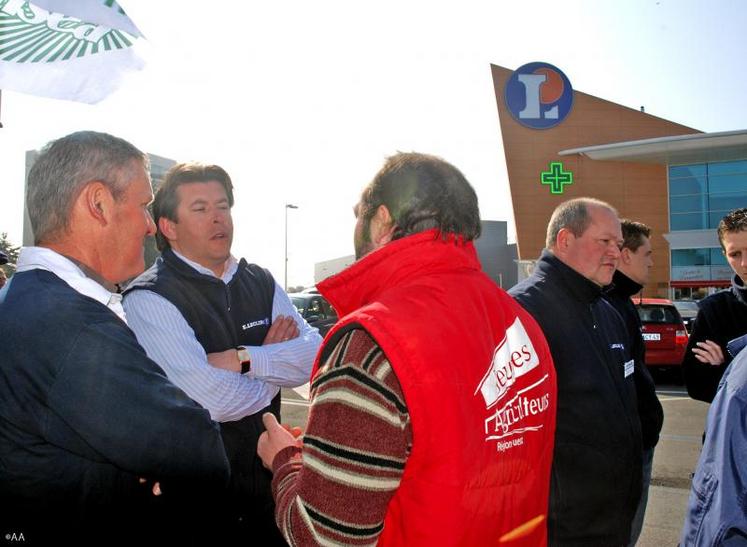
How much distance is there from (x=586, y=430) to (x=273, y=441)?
1.50 meters

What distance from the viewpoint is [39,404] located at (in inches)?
55.6

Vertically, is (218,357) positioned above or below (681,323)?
above

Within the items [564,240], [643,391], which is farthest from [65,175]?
[643,391]

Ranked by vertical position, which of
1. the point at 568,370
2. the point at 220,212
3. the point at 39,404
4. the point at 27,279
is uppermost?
the point at 220,212

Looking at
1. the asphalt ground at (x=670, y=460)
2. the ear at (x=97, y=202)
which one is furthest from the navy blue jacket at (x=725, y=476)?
the asphalt ground at (x=670, y=460)

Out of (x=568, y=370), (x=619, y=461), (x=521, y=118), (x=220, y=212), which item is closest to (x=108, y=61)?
(x=220, y=212)

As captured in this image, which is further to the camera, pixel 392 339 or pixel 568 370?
pixel 568 370

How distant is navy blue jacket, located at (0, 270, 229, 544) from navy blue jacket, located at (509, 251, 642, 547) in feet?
5.43

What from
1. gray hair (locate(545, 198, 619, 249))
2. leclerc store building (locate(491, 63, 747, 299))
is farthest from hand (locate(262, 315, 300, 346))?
leclerc store building (locate(491, 63, 747, 299))

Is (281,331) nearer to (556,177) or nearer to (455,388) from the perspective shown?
(455,388)

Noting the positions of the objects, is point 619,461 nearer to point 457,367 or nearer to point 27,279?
point 457,367

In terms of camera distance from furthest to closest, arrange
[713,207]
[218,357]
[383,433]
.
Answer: [713,207] → [218,357] → [383,433]

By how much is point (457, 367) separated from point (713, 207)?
35870 mm

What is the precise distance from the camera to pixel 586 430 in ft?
8.34
